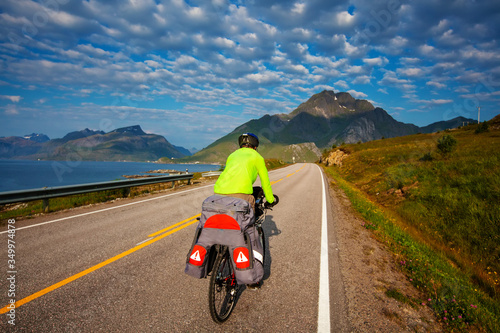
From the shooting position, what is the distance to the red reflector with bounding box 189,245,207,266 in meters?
2.87

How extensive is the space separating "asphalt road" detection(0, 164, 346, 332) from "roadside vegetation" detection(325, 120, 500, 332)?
5.29ft

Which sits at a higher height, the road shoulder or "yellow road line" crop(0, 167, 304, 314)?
"yellow road line" crop(0, 167, 304, 314)

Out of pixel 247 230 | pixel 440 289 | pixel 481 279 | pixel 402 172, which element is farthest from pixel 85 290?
pixel 402 172

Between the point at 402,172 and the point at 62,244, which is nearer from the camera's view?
the point at 62,244

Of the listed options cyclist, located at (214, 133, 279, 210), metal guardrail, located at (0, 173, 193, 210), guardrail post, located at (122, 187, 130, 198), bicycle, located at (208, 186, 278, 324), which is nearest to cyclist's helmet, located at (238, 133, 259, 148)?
cyclist, located at (214, 133, 279, 210)

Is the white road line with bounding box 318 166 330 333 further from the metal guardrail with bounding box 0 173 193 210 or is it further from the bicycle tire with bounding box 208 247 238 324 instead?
the metal guardrail with bounding box 0 173 193 210

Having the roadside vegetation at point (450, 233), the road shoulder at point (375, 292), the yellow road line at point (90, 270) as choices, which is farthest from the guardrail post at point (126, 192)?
the roadside vegetation at point (450, 233)

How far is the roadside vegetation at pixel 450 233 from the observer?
359 cm

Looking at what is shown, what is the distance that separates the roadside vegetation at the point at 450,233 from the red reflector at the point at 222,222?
320cm

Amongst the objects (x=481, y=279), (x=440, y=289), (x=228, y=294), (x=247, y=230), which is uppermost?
(x=247, y=230)

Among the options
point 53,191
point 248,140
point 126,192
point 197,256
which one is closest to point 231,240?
point 197,256

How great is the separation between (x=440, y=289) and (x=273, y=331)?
3187 millimetres

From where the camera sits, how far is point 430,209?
1003 centimetres

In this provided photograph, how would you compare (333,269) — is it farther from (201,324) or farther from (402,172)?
(402,172)
